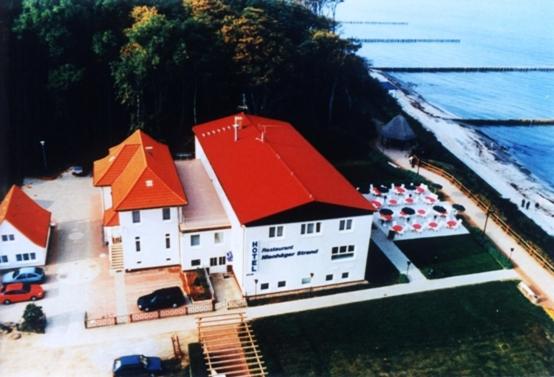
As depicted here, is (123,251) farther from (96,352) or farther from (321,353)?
(321,353)

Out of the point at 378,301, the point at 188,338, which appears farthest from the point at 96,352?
the point at 378,301

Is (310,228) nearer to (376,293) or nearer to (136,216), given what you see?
(376,293)

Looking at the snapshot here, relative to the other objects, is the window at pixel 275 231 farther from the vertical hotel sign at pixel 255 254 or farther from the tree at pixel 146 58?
the tree at pixel 146 58

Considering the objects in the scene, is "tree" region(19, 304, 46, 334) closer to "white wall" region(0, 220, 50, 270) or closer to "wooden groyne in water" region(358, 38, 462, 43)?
"white wall" region(0, 220, 50, 270)

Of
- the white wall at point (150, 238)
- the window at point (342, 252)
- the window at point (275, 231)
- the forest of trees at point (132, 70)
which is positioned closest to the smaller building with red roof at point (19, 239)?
the white wall at point (150, 238)

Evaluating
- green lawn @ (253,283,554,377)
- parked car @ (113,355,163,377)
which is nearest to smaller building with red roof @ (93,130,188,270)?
green lawn @ (253,283,554,377)

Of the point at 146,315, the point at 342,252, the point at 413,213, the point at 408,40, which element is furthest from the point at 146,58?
the point at 408,40
